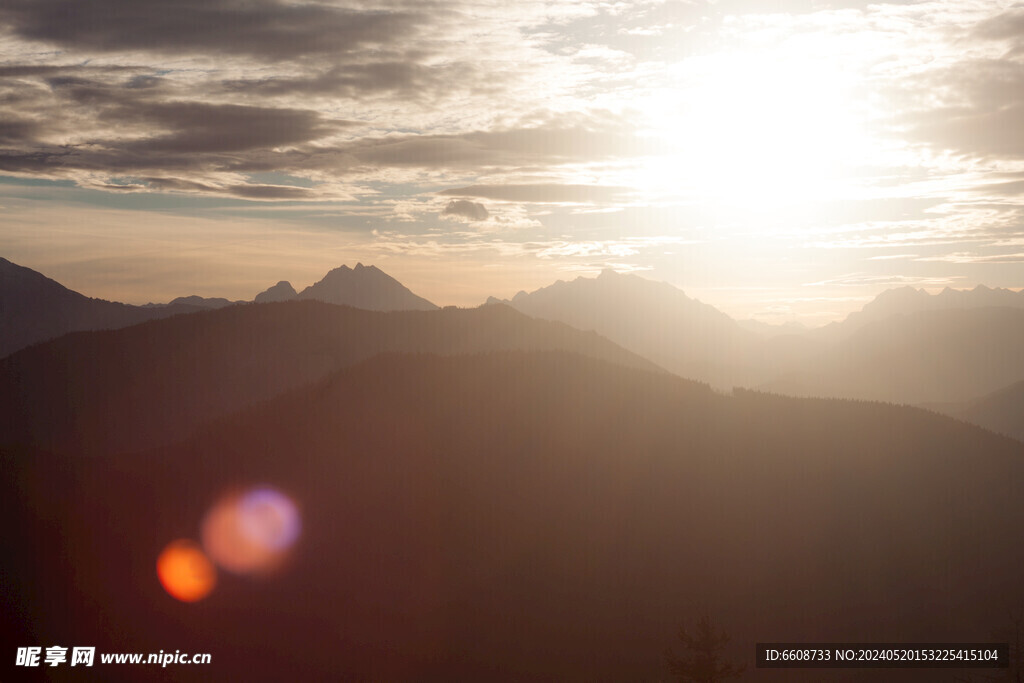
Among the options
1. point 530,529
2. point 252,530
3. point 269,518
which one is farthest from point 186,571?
point 530,529

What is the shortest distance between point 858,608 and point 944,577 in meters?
16.4

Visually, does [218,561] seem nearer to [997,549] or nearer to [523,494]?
[523,494]

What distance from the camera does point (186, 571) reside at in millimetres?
93500

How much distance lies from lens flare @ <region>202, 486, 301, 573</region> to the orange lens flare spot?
5.65 feet

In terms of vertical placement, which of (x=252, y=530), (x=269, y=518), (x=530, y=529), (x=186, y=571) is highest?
(x=269, y=518)

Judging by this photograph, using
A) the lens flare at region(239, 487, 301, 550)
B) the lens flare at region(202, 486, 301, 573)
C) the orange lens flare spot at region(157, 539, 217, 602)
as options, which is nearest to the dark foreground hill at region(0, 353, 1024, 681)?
the orange lens flare spot at region(157, 539, 217, 602)

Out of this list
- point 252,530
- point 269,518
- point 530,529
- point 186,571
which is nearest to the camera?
point 186,571

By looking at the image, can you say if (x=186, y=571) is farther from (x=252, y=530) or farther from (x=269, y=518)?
(x=269, y=518)

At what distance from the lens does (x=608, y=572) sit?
10000 centimetres

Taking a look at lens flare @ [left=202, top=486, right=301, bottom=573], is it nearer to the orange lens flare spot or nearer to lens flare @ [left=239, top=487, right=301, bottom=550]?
lens flare @ [left=239, top=487, right=301, bottom=550]

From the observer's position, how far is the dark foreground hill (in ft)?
277

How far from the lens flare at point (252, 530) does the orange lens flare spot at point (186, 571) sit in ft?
5.65

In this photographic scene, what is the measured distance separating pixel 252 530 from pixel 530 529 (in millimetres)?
40169

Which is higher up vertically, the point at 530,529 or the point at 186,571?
the point at 530,529
